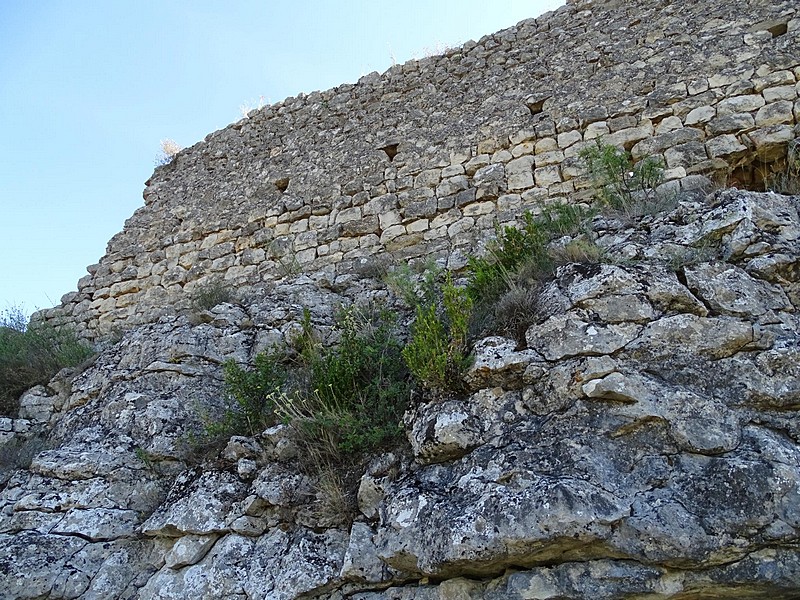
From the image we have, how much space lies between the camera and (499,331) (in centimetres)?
357

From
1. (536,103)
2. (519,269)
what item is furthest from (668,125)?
(519,269)

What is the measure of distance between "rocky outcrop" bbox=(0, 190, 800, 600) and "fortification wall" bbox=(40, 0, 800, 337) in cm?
132

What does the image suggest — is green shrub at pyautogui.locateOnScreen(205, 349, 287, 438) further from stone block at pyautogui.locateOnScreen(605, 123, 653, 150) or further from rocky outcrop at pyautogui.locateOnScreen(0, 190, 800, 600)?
stone block at pyautogui.locateOnScreen(605, 123, 653, 150)

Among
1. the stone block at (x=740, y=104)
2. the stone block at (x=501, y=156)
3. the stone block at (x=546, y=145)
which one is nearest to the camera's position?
the stone block at (x=740, y=104)

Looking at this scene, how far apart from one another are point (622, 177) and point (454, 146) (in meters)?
1.74

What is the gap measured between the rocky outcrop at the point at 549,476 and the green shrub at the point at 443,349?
107 millimetres

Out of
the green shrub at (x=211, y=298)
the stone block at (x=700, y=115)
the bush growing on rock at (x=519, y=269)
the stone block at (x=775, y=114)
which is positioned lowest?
the bush growing on rock at (x=519, y=269)

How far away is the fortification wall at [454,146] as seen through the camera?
17.4 ft

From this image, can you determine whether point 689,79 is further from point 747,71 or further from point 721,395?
point 721,395

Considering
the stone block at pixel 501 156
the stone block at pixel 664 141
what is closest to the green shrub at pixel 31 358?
the stone block at pixel 501 156

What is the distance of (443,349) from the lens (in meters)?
3.43

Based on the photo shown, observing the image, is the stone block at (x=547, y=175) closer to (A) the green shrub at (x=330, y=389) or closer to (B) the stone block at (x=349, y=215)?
(B) the stone block at (x=349, y=215)

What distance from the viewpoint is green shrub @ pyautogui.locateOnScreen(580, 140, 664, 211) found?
479cm

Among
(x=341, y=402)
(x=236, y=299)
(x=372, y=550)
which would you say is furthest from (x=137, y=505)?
(x=236, y=299)
